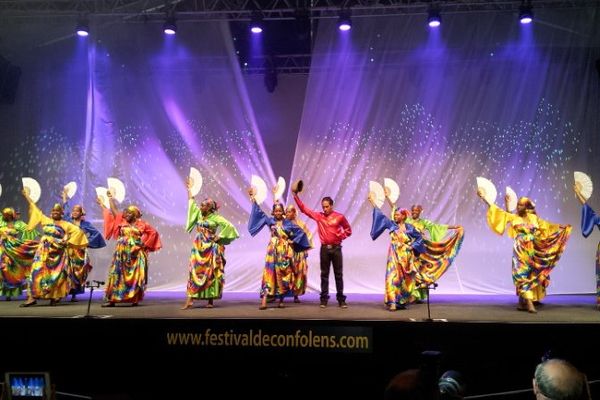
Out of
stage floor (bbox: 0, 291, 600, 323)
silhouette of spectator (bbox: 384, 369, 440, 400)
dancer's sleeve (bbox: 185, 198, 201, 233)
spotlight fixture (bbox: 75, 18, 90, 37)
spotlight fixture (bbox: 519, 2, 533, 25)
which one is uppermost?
spotlight fixture (bbox: 75, 18, 90, 37)

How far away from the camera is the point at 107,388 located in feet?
16.6

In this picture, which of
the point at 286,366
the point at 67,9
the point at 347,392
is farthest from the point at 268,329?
the point at 67,9

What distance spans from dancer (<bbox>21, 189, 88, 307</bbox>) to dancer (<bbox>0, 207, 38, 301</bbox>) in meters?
0.67

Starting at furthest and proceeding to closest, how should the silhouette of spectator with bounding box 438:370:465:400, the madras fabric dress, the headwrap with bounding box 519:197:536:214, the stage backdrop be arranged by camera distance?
the stage backdrop
the madras fabric dress
the headwrap with bounding box 519:197:536:214
the silhouette of spectator with bounding box 438:370:465:400

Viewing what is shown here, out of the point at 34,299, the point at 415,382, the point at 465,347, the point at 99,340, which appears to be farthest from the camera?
the point at 34,299

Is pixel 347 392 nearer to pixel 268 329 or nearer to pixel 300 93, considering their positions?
pixel 268 329

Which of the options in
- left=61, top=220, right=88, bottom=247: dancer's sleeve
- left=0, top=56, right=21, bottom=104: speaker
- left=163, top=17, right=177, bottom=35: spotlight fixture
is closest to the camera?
left=61, top=220, right=88, bottom=247: dancer's sleeve

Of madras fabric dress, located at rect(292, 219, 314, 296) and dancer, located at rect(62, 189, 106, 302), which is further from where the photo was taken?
dancer, located at rect(62, 189, 106, 302)

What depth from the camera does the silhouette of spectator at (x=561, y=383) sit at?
1879mm

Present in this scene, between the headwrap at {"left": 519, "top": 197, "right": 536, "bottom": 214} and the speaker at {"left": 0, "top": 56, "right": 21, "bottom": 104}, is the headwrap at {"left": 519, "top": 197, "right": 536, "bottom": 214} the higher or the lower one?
the lower one

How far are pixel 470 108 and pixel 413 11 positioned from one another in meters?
1.76

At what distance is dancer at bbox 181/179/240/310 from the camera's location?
250 inches

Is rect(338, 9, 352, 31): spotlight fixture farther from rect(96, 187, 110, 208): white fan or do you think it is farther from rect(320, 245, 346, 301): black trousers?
rect(96, 187, 110, 208): white fan

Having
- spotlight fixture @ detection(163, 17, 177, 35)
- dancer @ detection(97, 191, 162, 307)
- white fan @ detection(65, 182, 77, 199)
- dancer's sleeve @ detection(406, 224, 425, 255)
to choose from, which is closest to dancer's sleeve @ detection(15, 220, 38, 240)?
white fan @ detection(65, 182, 77, 199)
